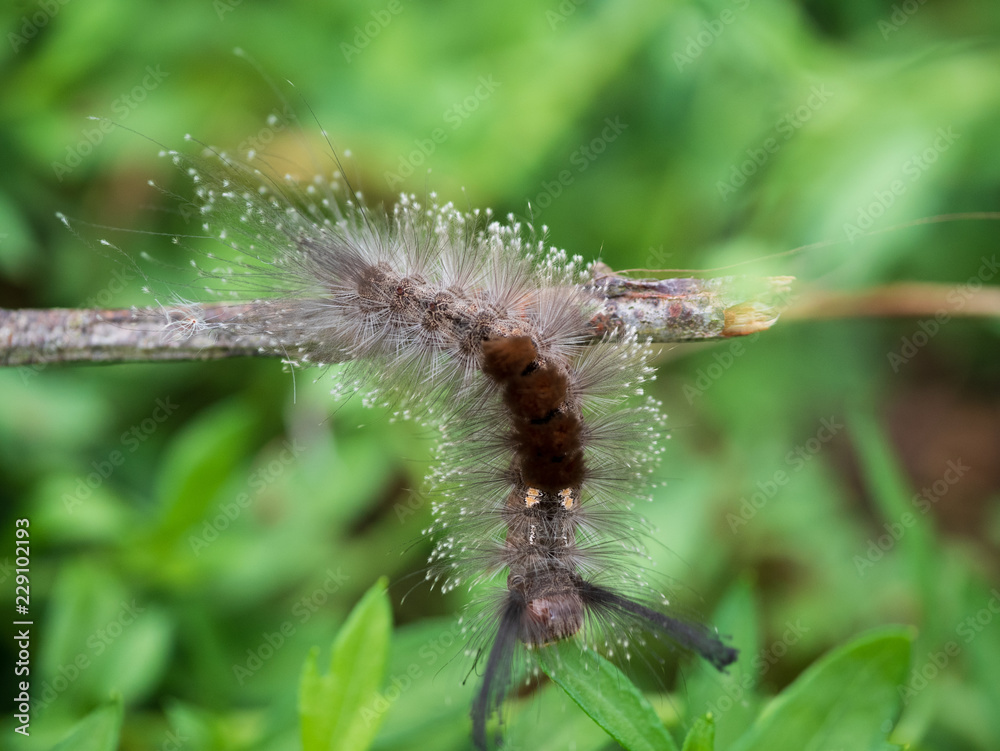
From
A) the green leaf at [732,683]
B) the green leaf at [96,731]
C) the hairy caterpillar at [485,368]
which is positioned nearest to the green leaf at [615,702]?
the hairy caterpillar at [485,368]

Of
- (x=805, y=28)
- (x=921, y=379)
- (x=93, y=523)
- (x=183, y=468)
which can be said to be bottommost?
(x=93, y=523)

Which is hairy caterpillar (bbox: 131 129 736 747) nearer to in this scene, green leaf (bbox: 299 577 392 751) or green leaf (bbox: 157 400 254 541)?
green leaf (bbox: 299 577 392 751)

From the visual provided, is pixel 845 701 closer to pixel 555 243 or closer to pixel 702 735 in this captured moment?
pixel 702 735

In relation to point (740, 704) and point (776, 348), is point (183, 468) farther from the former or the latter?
point (776, 348)

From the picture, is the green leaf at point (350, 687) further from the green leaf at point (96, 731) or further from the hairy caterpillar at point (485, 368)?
the green leaf at point (96, 731)

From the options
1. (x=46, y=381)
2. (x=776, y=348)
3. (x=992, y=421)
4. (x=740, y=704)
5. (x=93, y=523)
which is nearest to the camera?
(x=740, y=704)

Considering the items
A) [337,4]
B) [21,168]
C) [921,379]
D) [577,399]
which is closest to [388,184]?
[337,4]
